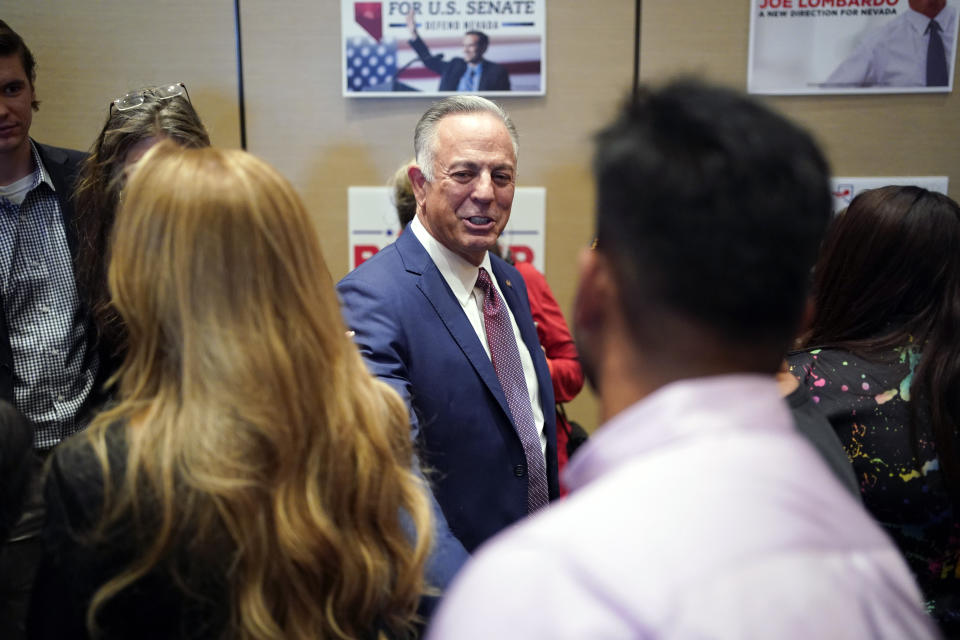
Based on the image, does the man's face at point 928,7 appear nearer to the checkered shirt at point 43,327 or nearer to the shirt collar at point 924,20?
the shirt collar at point 924,20

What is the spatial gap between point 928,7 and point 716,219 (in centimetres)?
259

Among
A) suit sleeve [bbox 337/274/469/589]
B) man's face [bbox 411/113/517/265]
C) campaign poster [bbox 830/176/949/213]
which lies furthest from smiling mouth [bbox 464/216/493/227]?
campaign poster [bbox 830/176/949/213]

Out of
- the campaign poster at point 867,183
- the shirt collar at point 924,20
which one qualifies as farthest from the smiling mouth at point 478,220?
the shirt collar at point 924,20

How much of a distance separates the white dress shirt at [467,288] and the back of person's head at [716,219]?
3.97ft

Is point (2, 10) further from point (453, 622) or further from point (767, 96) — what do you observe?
point (453, 622)

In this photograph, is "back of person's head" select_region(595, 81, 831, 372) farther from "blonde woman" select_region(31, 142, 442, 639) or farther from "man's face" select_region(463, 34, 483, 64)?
"man's face" select_region(463, 34, 483, 64)

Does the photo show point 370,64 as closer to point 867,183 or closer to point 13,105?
point 13,105

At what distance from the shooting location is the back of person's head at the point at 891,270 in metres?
1.57

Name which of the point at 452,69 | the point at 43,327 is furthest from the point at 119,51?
the point at 43,327

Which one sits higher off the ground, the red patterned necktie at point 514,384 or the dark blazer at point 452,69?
the dark blazer at point 452,69

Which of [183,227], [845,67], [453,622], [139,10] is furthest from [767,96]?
[453,622]

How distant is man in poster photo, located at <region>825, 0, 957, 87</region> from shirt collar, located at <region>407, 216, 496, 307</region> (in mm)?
1591

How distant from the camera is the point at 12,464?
94cm

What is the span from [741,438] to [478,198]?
1.37 meters
